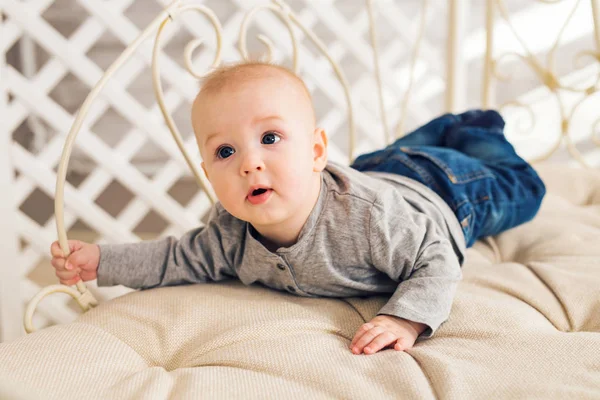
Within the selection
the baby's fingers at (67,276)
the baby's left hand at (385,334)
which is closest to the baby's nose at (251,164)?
the baby's left hand at (385,334)

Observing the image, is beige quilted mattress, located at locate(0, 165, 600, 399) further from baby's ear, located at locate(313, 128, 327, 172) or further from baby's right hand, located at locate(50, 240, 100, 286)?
baby's ear, located at locate(313, 128, 327, 172)

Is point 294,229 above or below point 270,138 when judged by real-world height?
below

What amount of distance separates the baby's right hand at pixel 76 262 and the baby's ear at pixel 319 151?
35 cm

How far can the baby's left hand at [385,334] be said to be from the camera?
708mm

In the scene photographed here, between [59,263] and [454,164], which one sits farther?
[454,164]

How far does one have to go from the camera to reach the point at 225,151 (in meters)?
0.78

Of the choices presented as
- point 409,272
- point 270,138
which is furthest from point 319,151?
point 409,272

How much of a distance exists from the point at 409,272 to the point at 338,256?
0.10 m

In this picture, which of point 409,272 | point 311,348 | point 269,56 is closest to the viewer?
point 311,348

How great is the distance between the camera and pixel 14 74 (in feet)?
4.37

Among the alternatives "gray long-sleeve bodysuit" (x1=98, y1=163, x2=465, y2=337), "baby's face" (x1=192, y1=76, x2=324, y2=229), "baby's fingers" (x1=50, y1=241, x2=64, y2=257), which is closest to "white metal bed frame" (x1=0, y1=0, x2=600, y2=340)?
"baby's fingers" (x1=50, y1=241, x2=64, y2=257)

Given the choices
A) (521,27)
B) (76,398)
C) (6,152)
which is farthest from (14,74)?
(521,27)

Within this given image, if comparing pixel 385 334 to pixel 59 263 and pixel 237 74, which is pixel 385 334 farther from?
pixel 59 263

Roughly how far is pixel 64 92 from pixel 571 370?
93.2 inches
